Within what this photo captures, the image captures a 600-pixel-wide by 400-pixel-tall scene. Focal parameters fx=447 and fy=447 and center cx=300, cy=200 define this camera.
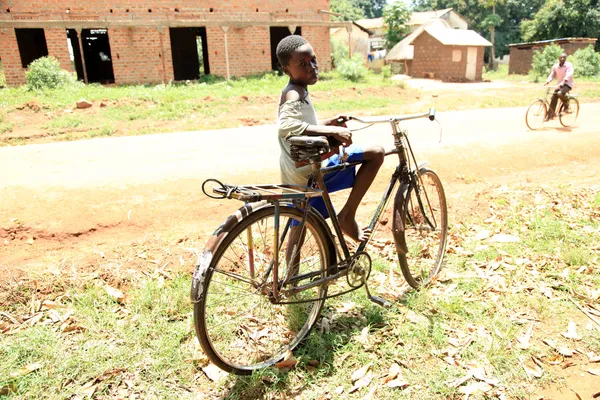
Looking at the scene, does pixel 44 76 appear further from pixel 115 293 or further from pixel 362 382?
pixel 362 382

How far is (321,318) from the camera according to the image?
3.41 metres

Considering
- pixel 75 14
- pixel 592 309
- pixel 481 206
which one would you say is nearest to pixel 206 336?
pixel 592 309

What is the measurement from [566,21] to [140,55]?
32614mm

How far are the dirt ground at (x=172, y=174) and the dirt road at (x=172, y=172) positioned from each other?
15 mm

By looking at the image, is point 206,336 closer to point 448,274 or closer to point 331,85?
point 448,274

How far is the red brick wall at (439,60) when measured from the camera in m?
28.5

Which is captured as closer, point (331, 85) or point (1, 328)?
point (1, 328)

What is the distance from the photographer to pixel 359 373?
2.87 m

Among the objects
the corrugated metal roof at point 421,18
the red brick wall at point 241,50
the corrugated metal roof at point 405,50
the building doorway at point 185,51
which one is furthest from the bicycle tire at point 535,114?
the corrugated metal roof at point 421,18

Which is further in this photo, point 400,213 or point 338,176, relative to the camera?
point 400,213

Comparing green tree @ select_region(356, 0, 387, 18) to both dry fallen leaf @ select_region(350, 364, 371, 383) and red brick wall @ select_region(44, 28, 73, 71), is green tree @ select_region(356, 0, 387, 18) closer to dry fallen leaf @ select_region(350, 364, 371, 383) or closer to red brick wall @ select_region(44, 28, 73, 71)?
red brick wall @ select_region(44, 28, 73, 71)

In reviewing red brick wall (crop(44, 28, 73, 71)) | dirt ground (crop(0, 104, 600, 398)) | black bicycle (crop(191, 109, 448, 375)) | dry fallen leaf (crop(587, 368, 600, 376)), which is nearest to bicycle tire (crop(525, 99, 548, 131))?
dirt ground (crop(0, 104, 600, 398))

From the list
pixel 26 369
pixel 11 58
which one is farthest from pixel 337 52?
pixel 26 369

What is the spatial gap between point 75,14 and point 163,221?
1843 centimetres
